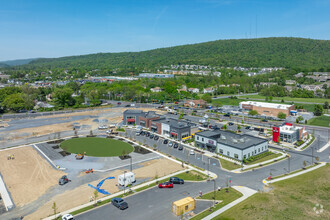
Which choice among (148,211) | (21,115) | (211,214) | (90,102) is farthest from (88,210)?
(90,102)

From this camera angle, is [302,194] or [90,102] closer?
[302,194]

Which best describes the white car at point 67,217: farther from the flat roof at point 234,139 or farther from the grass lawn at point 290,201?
the flat roof at point 234,139

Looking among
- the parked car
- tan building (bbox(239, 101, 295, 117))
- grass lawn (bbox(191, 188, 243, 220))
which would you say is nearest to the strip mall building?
grass lawn (bbox(191, 188, 243, 220))

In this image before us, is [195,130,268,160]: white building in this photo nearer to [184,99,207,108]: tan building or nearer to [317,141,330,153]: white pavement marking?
[317,141,330,153]: white pavement marking

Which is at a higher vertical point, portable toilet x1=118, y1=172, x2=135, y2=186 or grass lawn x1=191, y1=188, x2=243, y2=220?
portable toilet x1=118, y1=172, x2=135, y2=186

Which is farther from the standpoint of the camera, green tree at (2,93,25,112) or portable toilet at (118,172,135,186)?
green tree at (2,93,25,112)

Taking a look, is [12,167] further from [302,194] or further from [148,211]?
[302,194]

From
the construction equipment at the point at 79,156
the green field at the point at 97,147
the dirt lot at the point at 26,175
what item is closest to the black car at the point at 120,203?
the dirt lot at the point at 26,175
